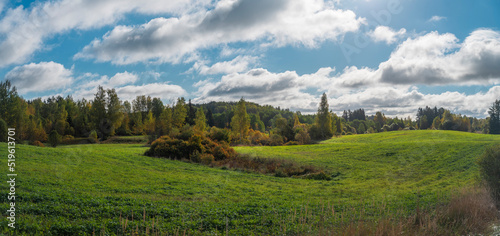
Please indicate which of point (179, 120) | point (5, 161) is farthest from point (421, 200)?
point (179, 120)

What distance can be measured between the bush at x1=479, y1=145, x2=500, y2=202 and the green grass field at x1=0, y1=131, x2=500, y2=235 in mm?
2389

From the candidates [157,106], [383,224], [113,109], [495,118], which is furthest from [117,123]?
[495,118]

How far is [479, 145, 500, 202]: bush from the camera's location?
1421 centimetres

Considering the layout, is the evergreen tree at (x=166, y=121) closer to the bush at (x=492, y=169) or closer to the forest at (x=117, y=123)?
the forest at (x=117, y=123)

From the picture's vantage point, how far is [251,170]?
3272 centimetres

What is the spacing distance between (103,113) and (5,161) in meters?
57.6

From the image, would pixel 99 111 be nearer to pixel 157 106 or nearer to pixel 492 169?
pixel 157 106

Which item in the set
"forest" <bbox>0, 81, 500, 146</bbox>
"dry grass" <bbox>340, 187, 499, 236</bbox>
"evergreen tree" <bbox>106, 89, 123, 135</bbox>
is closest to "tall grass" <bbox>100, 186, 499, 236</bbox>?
"dry grass" <bbox>340, 187, 499, 236</bbox>

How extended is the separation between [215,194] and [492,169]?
1627cm

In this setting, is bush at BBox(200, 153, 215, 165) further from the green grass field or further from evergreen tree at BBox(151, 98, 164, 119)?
evergreen tree at BBox(151, 98, 164, 119)

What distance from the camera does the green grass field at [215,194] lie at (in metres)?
9.96

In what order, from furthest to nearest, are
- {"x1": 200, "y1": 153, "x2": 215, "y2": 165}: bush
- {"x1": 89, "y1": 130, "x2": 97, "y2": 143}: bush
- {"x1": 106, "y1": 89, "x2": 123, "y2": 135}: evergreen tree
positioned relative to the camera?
{"x1": 106, "y1": 89, "x2": 123, "y2": 135}: evergreen tree, {"x1": 89, "y1": 130, "x2": 97, "y2": 143}: bush, {"x1": 200, "y1": 153, "x2": 215, "y2": 165}: bush

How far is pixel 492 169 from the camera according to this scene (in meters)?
14.7

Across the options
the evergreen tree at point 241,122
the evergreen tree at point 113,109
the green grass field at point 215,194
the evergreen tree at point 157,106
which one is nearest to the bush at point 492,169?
the green grass field at point 215,194
